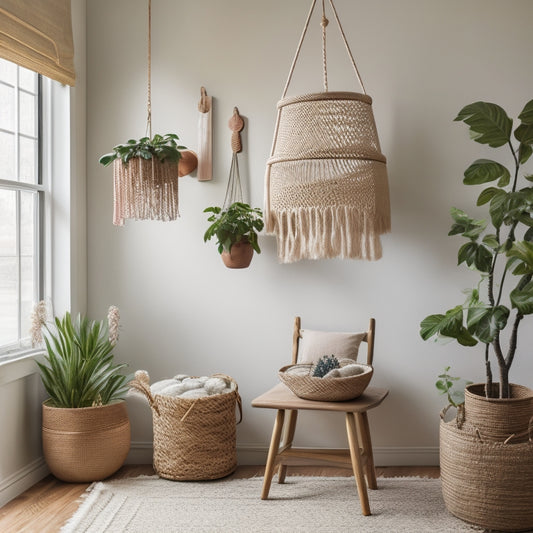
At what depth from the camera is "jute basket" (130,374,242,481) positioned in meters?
3.17

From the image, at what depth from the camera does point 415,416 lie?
3.46 m

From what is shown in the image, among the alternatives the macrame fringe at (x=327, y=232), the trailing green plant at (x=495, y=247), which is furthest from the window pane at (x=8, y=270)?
the trailing green plant at (x=495, y=247)

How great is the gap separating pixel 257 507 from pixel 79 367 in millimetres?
1112

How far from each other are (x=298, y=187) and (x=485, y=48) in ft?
4.37

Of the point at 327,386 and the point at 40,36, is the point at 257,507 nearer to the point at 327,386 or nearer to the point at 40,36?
the point at 327,386

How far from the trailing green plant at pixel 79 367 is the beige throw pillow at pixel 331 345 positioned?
36.3 inches

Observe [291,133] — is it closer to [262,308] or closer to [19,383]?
[262,308]

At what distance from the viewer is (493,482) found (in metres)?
2.63

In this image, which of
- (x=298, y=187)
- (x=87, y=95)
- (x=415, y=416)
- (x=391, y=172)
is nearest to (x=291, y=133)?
(x=298, y=187)

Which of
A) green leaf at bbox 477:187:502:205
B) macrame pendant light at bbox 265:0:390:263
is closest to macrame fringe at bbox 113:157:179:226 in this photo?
macrame pendant light at bbox 265:0:390:263

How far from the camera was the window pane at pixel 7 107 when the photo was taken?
310 cm

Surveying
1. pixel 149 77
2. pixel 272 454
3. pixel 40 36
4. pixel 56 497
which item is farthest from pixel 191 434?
pixel 40 36

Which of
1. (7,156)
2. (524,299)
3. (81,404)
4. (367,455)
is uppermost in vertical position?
(7,156)

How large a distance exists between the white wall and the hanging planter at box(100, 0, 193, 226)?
1.33 ft
